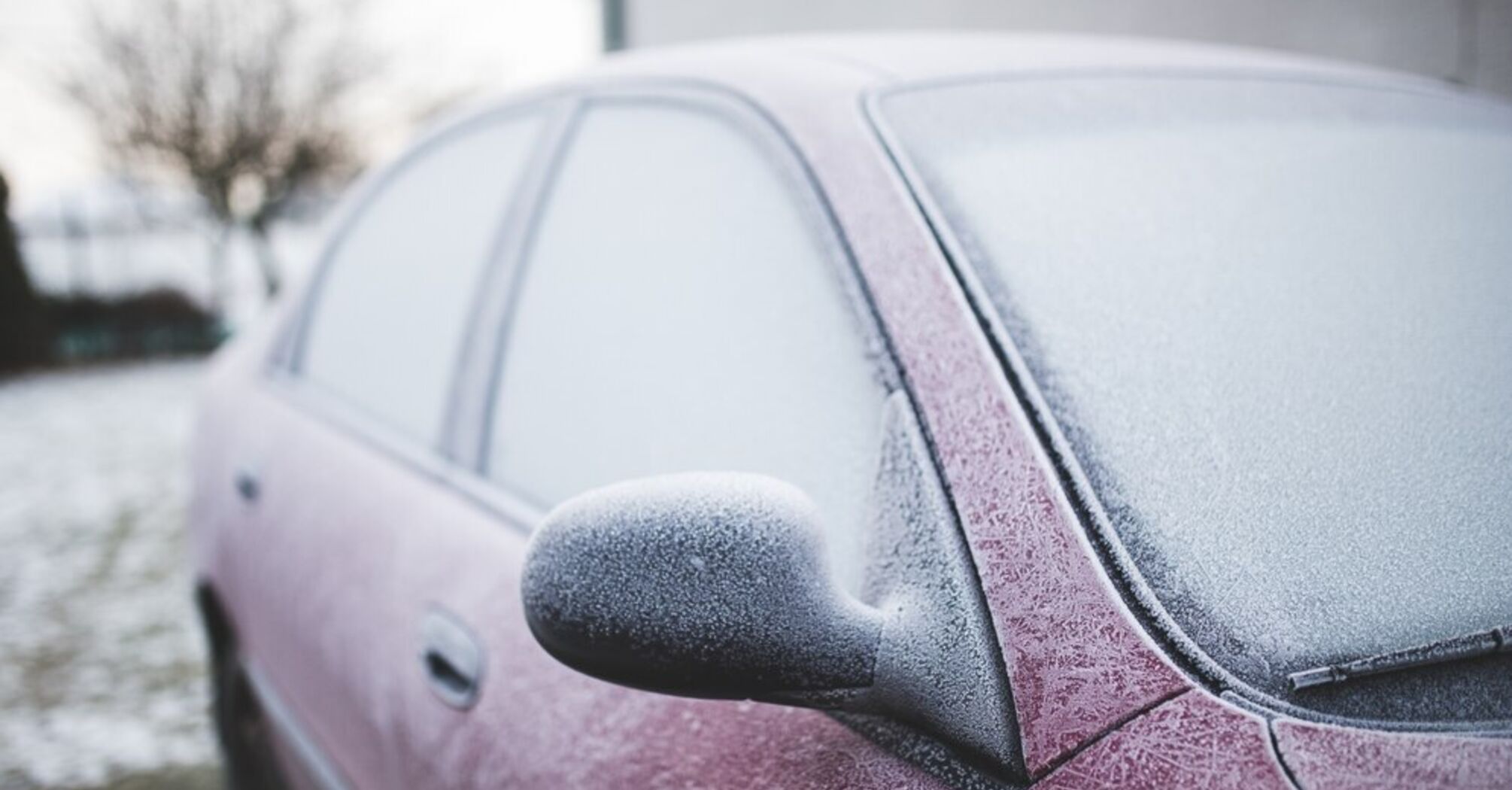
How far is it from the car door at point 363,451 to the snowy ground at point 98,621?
4.74 feet

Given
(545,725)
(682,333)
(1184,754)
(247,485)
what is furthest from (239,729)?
(1184,754)

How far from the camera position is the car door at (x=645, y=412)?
3.36 ft

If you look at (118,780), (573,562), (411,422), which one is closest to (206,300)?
(118,780)

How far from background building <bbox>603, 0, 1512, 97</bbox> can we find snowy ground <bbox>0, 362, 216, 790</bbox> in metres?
3.77

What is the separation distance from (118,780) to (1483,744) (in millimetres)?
3323

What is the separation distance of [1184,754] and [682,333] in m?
0.74

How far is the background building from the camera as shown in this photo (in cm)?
305

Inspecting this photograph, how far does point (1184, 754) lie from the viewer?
0.75 metres

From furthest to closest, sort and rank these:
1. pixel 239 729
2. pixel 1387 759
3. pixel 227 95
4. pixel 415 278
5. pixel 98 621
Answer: pixel 227 95 < pixel 98 621 < pixel 239 729 < pixel 415 278 < pixel 1387 759

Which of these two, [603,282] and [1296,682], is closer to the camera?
[1296,682]

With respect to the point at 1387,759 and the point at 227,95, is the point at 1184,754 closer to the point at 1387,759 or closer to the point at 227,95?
the point at 1387,759

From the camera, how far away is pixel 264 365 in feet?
8.22

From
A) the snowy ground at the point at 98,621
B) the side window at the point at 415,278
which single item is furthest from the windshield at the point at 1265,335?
the snowy ground at the point at 98,621

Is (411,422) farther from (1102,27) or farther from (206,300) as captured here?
(206,300)
